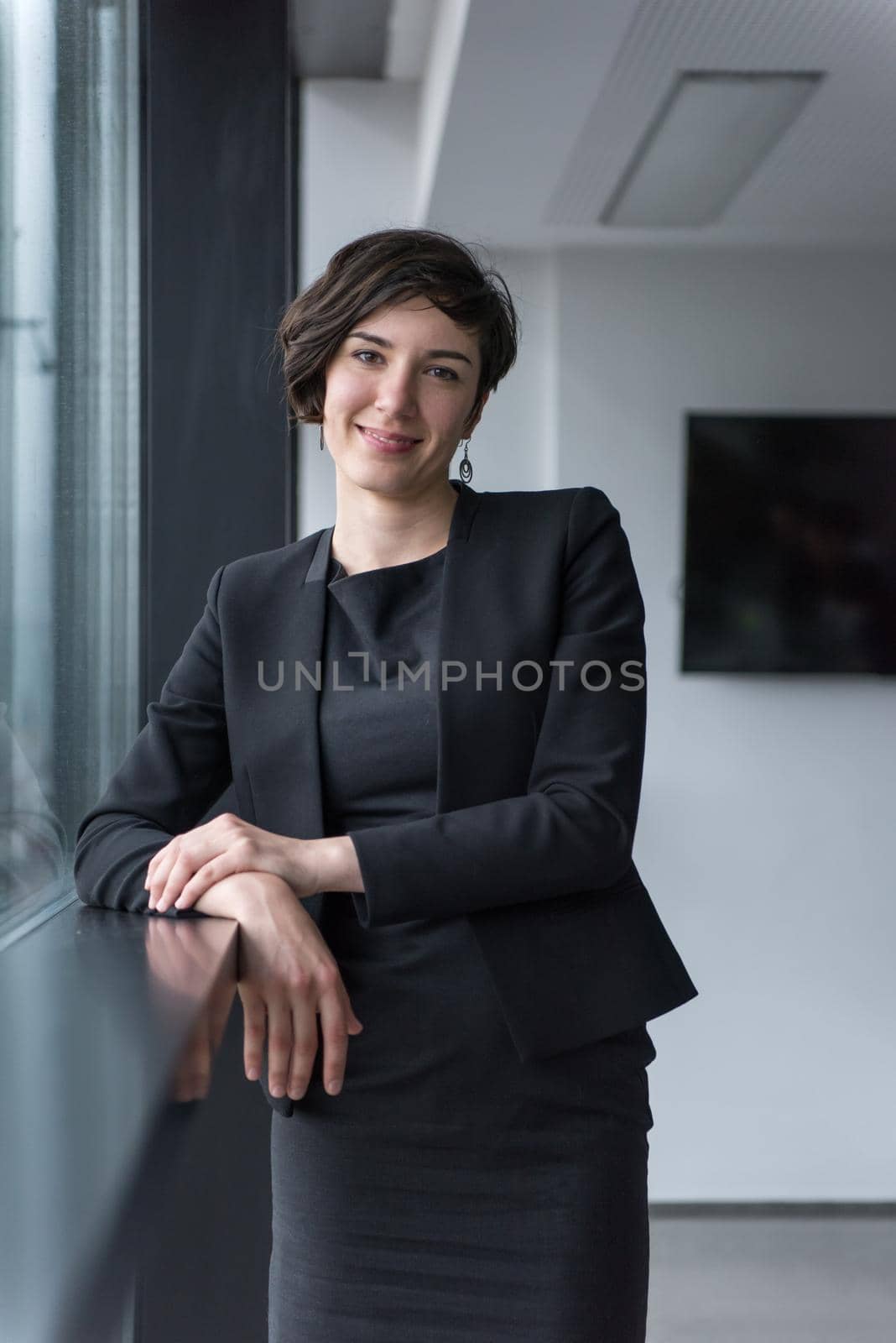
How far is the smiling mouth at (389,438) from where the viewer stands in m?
1.31

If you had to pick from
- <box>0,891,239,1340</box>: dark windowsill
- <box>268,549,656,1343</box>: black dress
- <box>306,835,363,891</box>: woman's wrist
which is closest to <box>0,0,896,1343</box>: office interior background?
<box>0,891,239,1340</box>: dark windowsill

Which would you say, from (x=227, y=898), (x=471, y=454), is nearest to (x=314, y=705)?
(x=227, y=898)

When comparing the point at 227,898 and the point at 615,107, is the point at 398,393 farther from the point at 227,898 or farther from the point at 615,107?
the point at 615,107

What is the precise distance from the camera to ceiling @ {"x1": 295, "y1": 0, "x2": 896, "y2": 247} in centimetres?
210

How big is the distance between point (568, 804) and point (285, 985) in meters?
0.30

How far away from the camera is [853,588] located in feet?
11.9

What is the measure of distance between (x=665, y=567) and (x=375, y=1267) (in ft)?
8.32

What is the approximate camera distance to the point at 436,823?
3.78 ft

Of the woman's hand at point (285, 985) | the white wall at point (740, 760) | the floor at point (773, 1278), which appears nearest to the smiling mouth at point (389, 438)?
the woman's hand at point (285, 985)

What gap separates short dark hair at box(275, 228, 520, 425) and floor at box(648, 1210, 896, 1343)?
2550mm

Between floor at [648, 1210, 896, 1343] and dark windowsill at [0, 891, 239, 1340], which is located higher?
dark windowsill at [0, 891, 239, 1340]

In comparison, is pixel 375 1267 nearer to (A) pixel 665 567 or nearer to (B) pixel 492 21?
(B) pixel 492 21

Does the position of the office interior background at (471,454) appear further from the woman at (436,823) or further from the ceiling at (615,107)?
the woman at (436,823)

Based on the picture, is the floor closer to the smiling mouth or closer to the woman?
the woman
